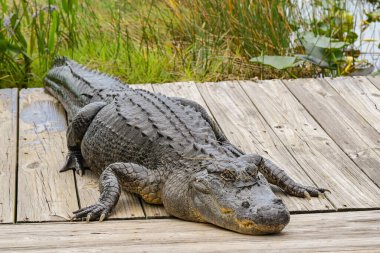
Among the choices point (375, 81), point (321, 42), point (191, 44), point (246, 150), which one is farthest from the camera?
point (191, 44)

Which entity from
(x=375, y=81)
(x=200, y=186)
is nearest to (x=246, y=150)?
(x=200, y=186)

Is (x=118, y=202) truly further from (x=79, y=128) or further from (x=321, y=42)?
(x=321, y=42)

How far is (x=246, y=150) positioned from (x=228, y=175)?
47.6 inches

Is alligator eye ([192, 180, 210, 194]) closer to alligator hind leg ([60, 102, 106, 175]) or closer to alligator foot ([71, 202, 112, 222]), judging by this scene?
alligator foot ([71, 202, 112, 222])

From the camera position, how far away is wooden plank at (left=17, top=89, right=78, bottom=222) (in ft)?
13.3

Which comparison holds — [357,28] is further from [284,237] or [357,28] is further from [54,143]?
[284,237]

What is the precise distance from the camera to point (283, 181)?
4.26 m

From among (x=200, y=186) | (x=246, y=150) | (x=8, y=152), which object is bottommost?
(x=8, y=152)

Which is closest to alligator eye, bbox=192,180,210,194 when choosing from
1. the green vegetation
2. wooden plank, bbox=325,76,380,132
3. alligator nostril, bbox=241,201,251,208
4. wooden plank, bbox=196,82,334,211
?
alligator nostril, bbox=241,201,251,208

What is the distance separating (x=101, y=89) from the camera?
5.26 metres

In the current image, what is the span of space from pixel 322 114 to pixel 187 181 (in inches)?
73.8

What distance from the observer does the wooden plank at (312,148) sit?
13.8 feet

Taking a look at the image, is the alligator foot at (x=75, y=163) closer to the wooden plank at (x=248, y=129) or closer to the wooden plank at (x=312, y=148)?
the wooden plank at (x=248, y=129)

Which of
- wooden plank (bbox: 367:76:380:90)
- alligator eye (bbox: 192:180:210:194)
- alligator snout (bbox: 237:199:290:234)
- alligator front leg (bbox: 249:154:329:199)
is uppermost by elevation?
alligator snout (bbox: 237:199:290:234)
